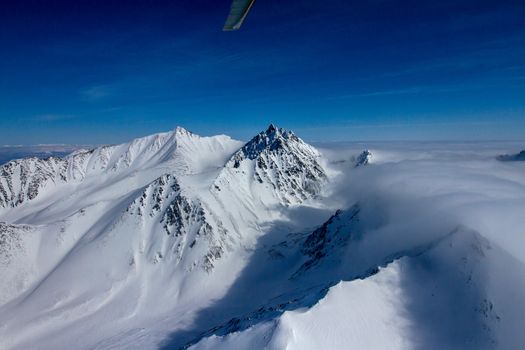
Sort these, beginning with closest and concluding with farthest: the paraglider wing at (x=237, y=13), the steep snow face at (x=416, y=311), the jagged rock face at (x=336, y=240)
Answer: the paraglider wing at (x=237, y=13)
the steep snow face at (x=416, y=311)
the jagged rock face at (x=336, y=240)

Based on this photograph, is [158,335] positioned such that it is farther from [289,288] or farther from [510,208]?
[510,208]

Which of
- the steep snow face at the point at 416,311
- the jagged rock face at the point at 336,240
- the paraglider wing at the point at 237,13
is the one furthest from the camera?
the jagged rock face at the point at 336,240

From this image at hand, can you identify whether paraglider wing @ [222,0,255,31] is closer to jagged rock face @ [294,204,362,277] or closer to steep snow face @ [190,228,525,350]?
steep snow face @ [190,228,525,350]

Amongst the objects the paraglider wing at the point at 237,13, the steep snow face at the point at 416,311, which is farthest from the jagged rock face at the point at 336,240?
the paraglider wing at the point at 237,13

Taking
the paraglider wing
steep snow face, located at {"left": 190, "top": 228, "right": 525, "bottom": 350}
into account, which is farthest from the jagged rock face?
the paraglider wing

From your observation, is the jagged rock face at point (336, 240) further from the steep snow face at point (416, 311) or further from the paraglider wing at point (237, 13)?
the paraglider wing at point (237, 13)

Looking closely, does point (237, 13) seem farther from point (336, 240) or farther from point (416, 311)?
point (336, 240)

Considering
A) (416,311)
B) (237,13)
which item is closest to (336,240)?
(416,311)

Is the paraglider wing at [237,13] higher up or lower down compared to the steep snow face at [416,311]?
higher up

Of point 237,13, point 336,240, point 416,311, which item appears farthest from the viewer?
point 336,240
